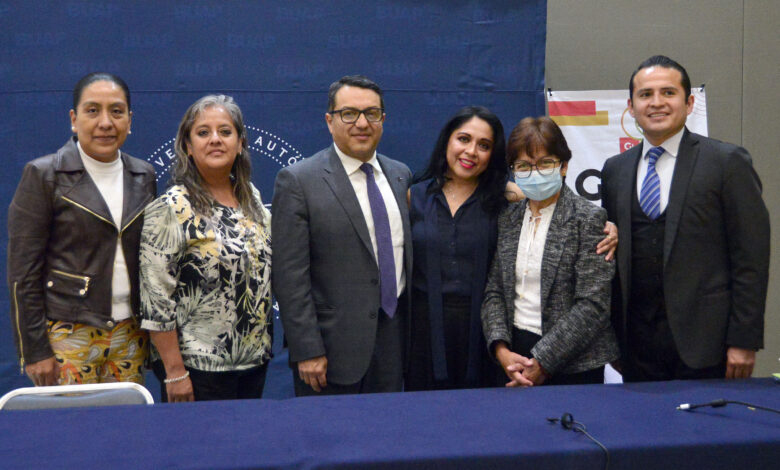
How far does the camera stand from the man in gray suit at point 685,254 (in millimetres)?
2021

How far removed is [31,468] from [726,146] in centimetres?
211

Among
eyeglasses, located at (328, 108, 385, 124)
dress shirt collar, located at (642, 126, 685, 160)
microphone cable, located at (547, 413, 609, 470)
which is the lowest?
microphone cable, located at (547, 413, 609, 470)

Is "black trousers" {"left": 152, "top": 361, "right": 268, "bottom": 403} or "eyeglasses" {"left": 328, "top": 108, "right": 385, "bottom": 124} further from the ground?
"eyeglasses" {"left": 328, "top": 108, "right": 385, "bottom": 124}

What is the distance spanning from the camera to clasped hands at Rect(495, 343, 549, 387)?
6.43 ft

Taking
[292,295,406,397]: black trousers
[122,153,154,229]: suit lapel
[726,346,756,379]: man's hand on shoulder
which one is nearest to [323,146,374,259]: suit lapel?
[292,295,406,397]: black trousers

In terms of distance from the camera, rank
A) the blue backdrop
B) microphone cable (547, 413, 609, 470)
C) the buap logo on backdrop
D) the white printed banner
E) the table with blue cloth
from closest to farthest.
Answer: the table with blue cloth < microphone cable (547, 413, 609, 470) < the blue backdrop < the buap logo on backdrop < the white printed banner

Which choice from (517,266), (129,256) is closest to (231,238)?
(129,256)

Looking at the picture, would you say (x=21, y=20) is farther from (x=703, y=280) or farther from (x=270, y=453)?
(x=703, y=280)

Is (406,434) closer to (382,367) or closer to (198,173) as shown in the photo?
(382,367)

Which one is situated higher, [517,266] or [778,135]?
[778,135]

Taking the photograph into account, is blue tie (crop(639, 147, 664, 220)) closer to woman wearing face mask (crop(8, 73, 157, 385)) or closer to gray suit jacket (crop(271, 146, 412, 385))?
gray suit jacket (crop(271, 146, 412, 385))

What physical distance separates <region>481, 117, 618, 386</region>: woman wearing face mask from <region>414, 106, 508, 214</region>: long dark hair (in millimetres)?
119

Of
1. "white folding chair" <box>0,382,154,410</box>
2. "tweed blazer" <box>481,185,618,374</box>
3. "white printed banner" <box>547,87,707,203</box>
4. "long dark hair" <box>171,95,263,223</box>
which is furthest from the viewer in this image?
"white printed banner" <box>547,87,707,203</box>

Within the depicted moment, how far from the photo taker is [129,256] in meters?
2.10
